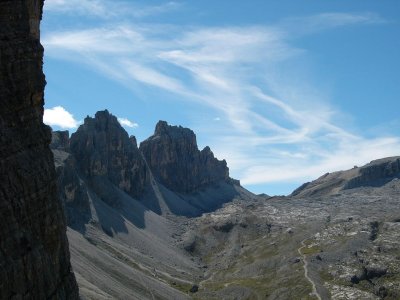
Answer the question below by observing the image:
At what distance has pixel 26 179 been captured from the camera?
4231 cm

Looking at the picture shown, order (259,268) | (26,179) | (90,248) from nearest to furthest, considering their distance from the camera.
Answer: (26,179)
(90,248)
(259,268)

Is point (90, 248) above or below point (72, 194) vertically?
below

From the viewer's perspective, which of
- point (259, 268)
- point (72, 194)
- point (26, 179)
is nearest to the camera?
point (26, 179)

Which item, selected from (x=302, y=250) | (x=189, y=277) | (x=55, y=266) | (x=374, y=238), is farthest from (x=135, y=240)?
(x=55, y=266)

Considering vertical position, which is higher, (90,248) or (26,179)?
(26,179)

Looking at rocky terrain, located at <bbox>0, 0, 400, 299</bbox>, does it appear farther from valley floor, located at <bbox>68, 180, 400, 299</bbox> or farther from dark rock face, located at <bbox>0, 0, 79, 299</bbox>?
valley floor, located at <bbox>68, 180, 400, 299</bbox>

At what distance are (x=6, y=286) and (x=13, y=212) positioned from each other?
5894 millimetres

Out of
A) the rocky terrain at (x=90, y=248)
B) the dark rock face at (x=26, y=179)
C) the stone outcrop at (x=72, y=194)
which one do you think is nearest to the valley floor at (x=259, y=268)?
the rocky terrain at (x=90, y=248)

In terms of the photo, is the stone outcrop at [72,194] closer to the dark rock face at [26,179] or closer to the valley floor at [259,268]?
the valley floor at [259,268]

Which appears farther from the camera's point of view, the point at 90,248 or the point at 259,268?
the point at 259,268


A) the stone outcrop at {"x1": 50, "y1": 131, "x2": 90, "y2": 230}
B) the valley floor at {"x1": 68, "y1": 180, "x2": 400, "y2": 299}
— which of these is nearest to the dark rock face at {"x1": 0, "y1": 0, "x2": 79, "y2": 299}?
the valley floor at {"x1": 68, "y1": 180, "x2": 400, "y2": 299}

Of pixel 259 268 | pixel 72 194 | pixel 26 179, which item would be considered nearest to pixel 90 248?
pixel 72 194

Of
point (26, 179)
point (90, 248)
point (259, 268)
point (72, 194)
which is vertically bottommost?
point (259, 268)

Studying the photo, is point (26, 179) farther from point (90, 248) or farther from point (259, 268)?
point (259, 268)
